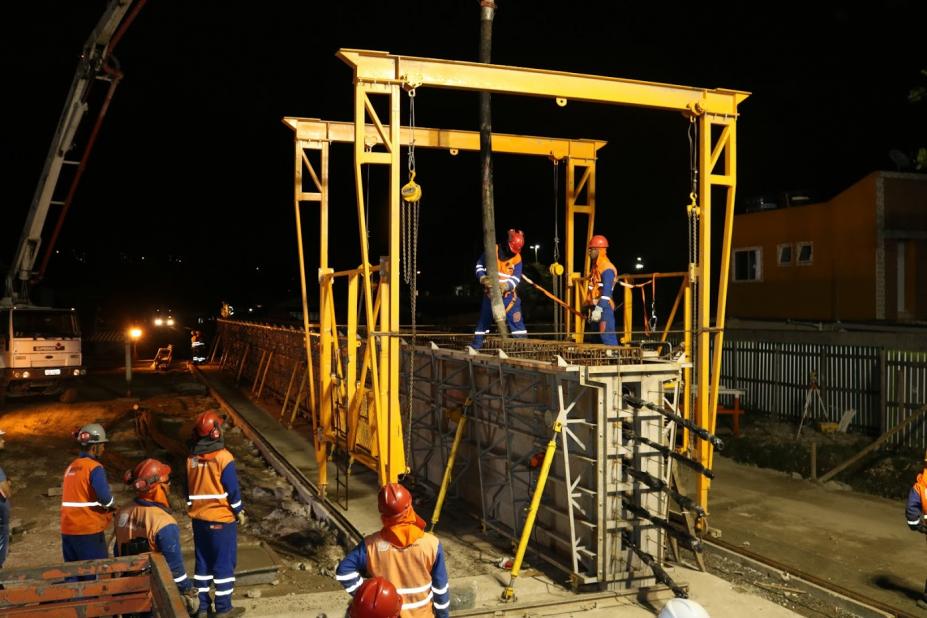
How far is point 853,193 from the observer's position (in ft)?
72.9

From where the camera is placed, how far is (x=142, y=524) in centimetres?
557

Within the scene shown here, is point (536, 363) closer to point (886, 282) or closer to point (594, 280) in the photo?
point (594, 280)

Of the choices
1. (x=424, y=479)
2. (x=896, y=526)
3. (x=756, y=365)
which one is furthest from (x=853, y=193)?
(x=424, y=479)

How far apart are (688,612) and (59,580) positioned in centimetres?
387

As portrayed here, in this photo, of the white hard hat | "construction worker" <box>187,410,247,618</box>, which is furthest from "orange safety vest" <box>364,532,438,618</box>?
"construction worker" <box>187,410,247,618</box>

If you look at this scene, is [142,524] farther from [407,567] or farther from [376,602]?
[376,602]

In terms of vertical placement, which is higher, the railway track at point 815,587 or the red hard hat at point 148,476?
the red hard hat at point 148,476

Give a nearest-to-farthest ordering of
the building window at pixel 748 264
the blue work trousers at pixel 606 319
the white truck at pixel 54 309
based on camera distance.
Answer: the blue work trousers at pixel 606 319
the white truck at pixel 54 309
the building window at pixel 748 264

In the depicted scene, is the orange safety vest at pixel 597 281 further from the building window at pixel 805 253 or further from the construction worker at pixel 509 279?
the building window at pixel 805 253

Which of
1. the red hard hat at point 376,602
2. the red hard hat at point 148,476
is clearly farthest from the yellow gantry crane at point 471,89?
the red hard hat at point 376,602

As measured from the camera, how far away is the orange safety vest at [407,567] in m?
4.07

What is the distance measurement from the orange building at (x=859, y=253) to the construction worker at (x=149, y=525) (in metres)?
21.7

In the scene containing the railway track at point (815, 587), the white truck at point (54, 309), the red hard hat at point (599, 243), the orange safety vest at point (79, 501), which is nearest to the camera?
the orange safety vest at point (79, 501)

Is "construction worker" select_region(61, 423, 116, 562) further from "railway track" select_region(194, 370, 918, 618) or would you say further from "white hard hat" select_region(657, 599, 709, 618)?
"white hard hat" select_region(657, 599, 709, 618)
